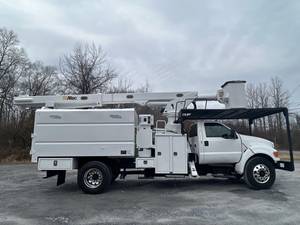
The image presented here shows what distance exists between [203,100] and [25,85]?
123 ft

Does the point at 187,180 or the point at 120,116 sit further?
the point at 187,180

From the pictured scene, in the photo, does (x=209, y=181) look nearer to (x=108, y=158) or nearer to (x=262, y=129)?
(x=108, y=158)

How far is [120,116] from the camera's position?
860 centimetres

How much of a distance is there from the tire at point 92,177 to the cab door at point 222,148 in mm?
3057

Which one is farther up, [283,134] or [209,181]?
[283,134]

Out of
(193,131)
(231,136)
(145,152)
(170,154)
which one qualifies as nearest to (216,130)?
(231,136)

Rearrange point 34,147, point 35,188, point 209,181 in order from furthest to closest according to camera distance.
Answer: point 209,181 < point 35,188 < point 34,147

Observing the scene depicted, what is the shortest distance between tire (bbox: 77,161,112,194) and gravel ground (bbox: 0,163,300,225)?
0.23m

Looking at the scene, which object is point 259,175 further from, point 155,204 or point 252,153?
point 155,204

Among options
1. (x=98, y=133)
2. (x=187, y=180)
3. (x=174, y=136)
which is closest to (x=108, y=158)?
(x=98, y=133)

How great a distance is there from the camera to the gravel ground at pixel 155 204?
19.7ft

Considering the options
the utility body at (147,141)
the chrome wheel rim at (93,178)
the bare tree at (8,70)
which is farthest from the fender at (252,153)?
the bare tree at (8,70)

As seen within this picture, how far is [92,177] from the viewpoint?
8602 mm

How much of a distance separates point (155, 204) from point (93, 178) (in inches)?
88.8
